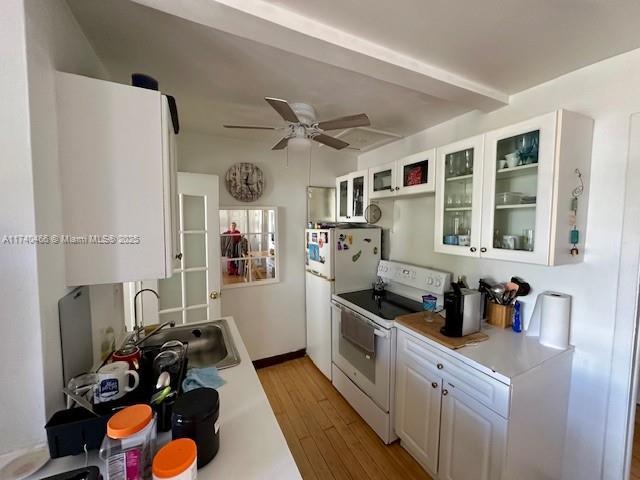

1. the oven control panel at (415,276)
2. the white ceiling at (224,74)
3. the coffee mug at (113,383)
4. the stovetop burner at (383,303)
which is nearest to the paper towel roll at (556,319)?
the oven control panel at (415,276)

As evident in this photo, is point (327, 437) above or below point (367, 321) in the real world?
below

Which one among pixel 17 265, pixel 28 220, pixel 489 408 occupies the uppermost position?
pixel 28 220

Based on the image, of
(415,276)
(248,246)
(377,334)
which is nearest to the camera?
(377,334)

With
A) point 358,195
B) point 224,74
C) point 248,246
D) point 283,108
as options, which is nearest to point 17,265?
point 283,108

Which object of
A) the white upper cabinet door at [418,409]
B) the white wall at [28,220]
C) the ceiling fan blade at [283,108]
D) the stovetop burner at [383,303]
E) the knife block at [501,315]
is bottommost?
the white upper cabinet door at [418,409]

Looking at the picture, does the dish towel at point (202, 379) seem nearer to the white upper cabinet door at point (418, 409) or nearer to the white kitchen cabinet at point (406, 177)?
the white upper cabinet door at point (418, 409)

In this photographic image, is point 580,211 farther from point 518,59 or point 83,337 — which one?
point 83,337

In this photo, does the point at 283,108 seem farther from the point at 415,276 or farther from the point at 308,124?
the point at 415,276

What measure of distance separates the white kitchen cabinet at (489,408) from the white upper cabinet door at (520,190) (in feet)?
1.79

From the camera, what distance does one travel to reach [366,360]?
7.25 feet

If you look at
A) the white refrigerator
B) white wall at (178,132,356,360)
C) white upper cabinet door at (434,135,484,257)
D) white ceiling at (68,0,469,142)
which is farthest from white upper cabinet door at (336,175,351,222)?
white upper cabinet door at (434,135,484,257)

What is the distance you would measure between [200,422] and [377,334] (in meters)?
1.45

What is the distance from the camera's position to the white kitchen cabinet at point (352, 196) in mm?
2826

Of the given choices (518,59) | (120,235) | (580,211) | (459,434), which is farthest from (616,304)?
(120,235)
